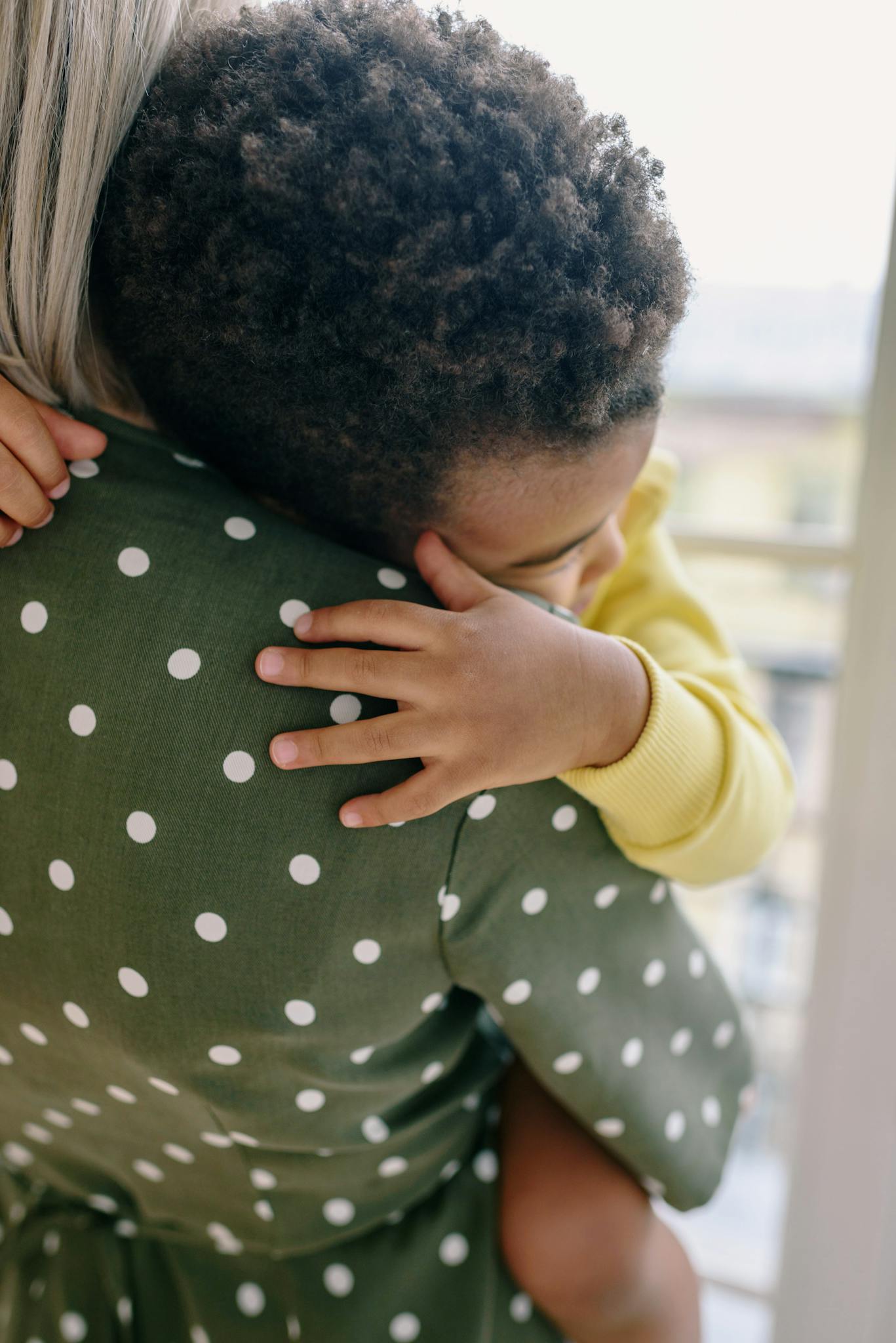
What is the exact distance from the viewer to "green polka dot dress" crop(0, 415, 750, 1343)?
1.71ft

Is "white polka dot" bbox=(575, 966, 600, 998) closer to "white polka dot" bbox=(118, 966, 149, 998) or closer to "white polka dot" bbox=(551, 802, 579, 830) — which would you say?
"white polka dot" bbox=(551, 802, 579, 830)

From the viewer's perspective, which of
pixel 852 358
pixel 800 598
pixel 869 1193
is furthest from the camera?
pixel 800 598

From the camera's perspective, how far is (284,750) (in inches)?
20.0

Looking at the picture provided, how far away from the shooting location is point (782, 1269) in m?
1.06

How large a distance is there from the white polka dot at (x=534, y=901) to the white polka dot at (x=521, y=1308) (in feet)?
1.04

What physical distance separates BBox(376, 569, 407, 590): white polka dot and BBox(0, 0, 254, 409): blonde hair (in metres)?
0.22

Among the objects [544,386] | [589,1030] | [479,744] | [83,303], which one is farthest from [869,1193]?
[83,303]

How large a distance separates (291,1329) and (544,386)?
0.64 meters

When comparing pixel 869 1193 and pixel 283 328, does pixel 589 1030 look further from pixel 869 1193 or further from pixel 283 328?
pixel 869 1193

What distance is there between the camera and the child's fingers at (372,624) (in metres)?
0.52

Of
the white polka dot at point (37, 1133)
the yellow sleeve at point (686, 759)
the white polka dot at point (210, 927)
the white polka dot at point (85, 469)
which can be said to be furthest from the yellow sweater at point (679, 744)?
the white polka dot at point (37, 1133)

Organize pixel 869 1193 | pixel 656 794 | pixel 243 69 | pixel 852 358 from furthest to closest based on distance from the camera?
1. pixel 852 358
2. pixel 869 1193
3. pixel 656 794
4. pixel 243 69

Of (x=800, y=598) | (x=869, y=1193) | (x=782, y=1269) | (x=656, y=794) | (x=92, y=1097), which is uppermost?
(x=656, y=794)

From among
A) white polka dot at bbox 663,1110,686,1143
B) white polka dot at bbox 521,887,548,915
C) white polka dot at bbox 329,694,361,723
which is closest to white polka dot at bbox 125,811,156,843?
white polka dot at bbox 329,694,361,723
